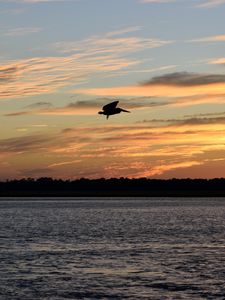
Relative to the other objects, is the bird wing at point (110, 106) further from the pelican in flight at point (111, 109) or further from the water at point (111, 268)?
the water at point (111, 268)

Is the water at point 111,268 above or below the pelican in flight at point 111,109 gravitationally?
below

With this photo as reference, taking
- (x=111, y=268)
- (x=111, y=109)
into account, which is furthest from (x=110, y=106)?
(x=111, y=268)

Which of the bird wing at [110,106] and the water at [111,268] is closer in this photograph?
the bird wing at [110,106]

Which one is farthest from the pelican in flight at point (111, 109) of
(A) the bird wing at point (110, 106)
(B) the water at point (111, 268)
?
(B) the water at point (111, 268)

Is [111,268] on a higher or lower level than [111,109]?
lower

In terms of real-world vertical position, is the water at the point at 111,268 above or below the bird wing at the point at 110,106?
below

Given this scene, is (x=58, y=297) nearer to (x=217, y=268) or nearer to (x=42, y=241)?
(x=217, y=268)

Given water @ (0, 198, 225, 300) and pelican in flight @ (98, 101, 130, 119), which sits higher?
pelican in flight @ (98, 101, 130, 119)

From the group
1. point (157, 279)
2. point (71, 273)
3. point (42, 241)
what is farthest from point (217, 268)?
point (42, 241)

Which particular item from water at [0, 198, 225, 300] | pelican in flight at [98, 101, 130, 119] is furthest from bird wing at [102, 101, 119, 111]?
water at [0, 198, 225, 300]

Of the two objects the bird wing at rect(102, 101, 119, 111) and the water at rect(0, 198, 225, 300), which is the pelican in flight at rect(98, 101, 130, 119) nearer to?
the bird wing at rect(102, 101, 119, 111)

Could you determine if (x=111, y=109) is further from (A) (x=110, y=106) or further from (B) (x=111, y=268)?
(B) (x=111, y=268)

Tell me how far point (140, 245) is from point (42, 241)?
10.5m

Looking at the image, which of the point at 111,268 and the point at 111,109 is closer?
the point at 111,109
